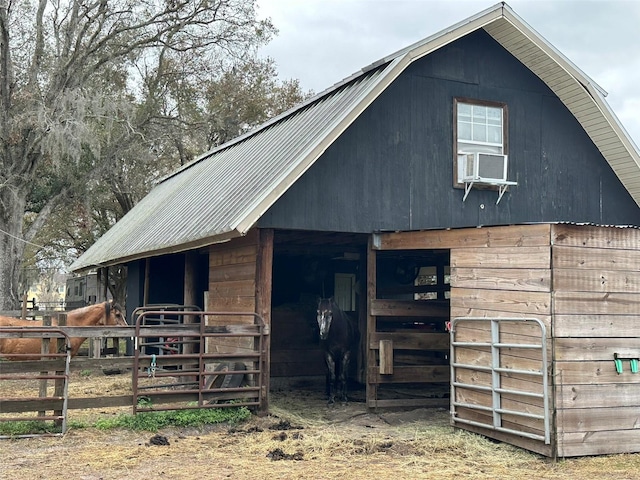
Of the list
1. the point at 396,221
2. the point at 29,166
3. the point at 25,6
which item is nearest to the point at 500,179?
the point at 396,221

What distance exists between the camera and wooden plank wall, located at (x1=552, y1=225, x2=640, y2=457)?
26.3 feet

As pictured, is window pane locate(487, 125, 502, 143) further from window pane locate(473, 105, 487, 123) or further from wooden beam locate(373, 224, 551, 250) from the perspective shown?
wooden beam locate(373, 224, 551, 250)

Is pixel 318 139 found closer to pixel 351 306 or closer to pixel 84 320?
pixel 351 306

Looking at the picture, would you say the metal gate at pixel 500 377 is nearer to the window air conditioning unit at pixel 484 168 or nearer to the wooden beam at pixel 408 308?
the wooden beam at pixel 408 308

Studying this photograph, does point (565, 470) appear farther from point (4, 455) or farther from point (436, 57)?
point (436, 57)

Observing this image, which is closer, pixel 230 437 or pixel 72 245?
pixel 230 437

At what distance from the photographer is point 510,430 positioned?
8.55 m

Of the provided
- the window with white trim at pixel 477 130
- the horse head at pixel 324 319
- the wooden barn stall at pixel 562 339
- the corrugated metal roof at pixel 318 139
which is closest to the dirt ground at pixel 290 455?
the wooden barn stall at pixel 562 339

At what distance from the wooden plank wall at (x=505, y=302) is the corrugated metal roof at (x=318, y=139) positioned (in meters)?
2.68

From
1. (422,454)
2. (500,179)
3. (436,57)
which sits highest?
(436,57)

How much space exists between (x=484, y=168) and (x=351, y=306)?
5.12 metres

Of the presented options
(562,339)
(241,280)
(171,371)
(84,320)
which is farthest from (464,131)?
(84,320)

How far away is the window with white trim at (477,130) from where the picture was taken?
41.6ft

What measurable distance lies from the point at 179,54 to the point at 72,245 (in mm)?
12147
